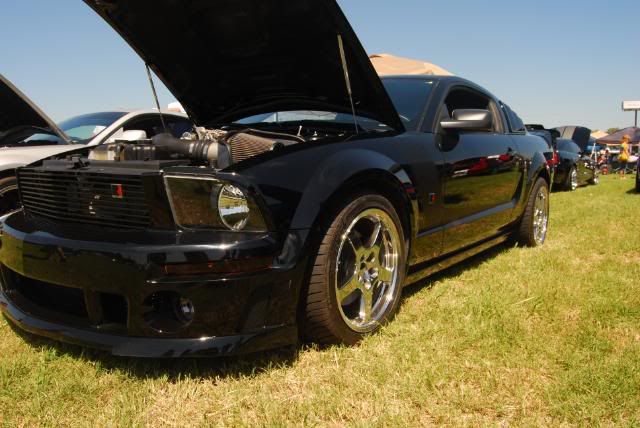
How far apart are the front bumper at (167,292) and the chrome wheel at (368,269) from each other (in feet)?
1.33

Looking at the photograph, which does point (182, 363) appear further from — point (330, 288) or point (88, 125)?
point (88, 125)

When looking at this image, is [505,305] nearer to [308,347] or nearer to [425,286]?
[425,286]

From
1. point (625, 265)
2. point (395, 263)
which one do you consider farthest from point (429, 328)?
point (625, 265)

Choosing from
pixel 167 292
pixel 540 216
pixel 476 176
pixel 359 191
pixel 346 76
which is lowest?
pixel 540 216

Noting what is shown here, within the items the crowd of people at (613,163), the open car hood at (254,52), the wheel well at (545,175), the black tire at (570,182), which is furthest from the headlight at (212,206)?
the crowd of people at (613,163)

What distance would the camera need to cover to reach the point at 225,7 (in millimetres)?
2629

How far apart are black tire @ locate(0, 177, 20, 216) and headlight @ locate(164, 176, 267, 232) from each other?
2279mm

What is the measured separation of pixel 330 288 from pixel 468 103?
7.60 feet

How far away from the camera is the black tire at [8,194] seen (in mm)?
3611

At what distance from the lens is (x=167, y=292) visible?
1942mm

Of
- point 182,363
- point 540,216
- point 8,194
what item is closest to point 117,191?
point 182,363

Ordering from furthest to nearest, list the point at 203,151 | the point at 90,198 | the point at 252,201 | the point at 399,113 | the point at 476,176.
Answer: the point at 476,176, the point at 399,113, the point at 203,151, the point at 90,198, the point at 252,201

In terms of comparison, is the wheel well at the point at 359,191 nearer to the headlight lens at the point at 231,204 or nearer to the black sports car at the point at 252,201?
the black sports car at the point at 252,201

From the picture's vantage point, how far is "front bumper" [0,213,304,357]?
1855mm
